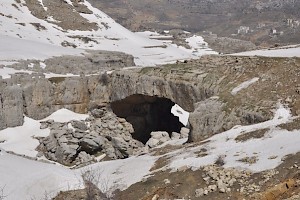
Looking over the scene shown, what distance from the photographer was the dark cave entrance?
38969 mm

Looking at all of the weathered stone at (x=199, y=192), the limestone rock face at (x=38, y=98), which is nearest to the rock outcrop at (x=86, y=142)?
the limestone rock face at (x=38, y=98)

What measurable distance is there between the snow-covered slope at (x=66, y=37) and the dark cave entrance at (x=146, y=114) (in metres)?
14.7

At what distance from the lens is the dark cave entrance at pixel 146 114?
38969 mm

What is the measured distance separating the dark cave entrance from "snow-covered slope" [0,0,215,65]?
48.3ft

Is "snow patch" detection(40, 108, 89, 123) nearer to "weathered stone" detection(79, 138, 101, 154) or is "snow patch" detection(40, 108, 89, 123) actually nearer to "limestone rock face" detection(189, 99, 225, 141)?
"weathered stone" detection(79, 138, 101, 154)

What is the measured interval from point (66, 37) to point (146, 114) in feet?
105

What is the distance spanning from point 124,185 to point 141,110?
22.1 m

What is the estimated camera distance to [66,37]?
67562mm

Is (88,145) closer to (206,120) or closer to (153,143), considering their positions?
(153,143)

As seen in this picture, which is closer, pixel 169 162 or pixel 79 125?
pixel 169 162

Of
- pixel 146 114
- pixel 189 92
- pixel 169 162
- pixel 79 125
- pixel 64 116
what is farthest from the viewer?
pixel 146 114

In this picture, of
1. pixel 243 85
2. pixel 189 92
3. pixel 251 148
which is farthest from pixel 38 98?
pixel 251 148

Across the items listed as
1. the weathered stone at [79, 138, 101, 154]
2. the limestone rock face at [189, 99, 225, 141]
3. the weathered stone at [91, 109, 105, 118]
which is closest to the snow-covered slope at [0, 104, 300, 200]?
the limestone rock face at [189, 99, 225, 141]

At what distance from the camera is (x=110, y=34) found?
76.2 meters
